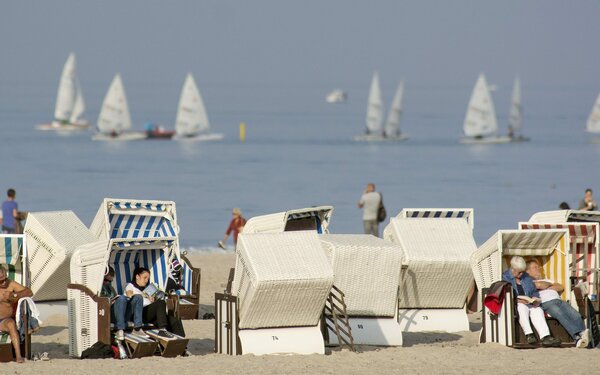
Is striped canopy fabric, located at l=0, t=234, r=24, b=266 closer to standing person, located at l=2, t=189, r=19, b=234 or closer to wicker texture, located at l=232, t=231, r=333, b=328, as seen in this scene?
wicker texture, located at l=232, t=231, r=333, b=328

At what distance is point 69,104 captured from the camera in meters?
123

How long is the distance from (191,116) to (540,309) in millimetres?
93318

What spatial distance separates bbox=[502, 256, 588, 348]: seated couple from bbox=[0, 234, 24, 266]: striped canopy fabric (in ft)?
15.3

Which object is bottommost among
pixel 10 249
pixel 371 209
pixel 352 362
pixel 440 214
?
pixel 371 209

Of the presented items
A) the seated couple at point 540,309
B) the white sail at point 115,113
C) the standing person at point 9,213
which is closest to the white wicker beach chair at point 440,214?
the seated couple at point 540,309

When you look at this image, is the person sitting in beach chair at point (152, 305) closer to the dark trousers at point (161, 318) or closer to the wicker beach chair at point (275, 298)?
the dark trousers at point (161, 318)

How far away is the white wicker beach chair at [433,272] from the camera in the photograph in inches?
547

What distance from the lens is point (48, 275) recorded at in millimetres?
14109

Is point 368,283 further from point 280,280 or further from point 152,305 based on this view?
point 152,305

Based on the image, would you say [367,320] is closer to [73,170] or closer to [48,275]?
[48,275]

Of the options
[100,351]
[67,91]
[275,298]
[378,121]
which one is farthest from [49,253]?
[67,91]

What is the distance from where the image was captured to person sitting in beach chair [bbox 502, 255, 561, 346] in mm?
12234

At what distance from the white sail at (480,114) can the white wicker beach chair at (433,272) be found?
85.8m

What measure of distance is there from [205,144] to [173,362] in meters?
94.1
